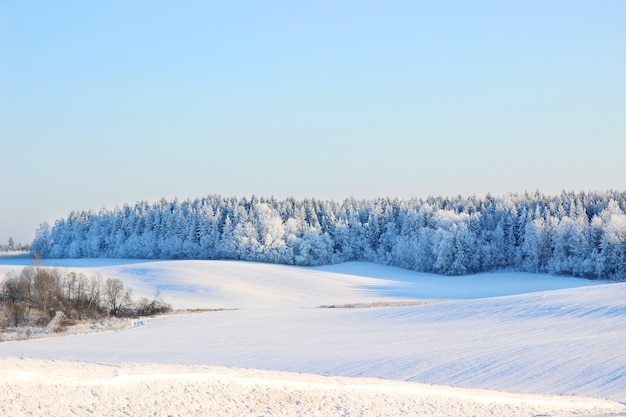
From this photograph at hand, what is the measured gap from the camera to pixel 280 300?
61.8 meters

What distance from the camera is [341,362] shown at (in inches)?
975

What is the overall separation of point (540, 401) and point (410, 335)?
48.4 feet

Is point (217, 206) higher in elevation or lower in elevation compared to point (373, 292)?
higher

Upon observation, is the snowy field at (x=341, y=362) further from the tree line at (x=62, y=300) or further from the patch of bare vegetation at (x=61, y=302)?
the tree line at (x=62, y=300)

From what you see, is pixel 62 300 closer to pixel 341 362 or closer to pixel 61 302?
pixel 61 302

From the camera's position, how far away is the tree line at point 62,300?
44156 millimetres

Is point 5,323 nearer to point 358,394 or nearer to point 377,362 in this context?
point 377,362

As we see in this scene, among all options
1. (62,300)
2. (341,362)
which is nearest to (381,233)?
(62,300)

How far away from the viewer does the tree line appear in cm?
4416

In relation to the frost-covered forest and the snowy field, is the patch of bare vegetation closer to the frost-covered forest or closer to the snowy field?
the snowy field

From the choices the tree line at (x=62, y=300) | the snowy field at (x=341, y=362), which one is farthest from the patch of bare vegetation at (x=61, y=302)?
the snowy field at (x=341, y=362)

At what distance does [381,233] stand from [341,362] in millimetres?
76609

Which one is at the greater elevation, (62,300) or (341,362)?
(62,300)

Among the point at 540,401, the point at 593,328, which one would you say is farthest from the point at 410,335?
the point at 540,401
